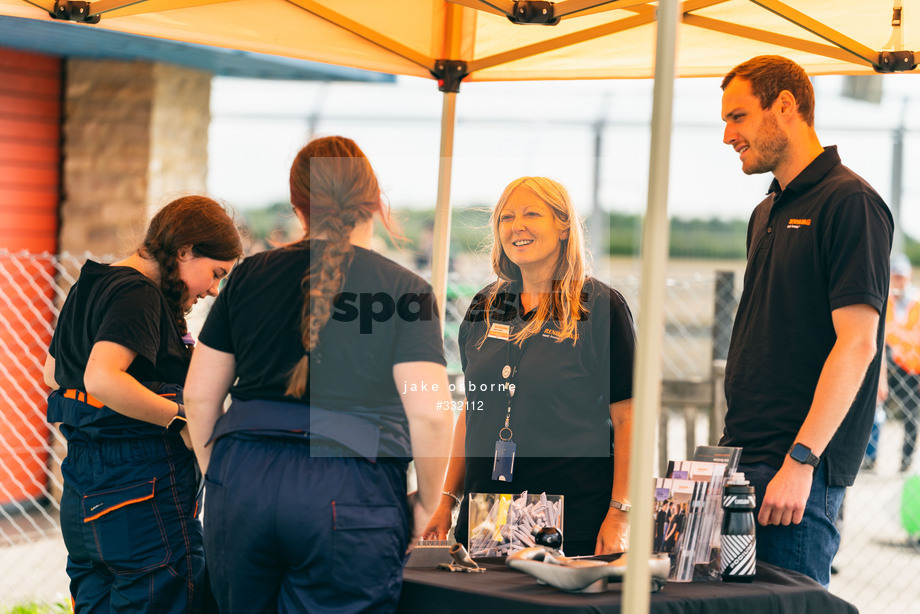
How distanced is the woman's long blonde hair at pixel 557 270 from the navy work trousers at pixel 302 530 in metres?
0.69

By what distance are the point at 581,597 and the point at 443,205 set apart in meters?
1.80

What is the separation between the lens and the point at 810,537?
2.14m

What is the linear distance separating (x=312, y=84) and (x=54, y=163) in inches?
89.9

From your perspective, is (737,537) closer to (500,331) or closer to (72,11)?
(500,331)

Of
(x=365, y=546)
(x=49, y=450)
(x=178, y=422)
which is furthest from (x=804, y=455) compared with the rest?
(x=49, y=450)

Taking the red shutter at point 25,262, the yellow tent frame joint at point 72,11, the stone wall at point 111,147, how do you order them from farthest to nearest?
the stone wall at point 111,147
the red shutter at point 25,262
the yellow tent frame joint at point 72,11

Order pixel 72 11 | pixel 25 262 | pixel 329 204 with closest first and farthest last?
pixel 329 204, pixel 72 11, pixel 25 262

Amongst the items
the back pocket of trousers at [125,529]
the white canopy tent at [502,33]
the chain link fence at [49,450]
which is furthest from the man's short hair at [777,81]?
the chain link fence at [49,450]

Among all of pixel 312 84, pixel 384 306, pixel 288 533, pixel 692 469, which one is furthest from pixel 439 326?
pixel 312 84

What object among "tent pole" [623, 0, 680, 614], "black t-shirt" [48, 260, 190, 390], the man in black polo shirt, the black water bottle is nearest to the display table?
the black water bottle

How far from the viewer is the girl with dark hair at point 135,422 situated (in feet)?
7.76

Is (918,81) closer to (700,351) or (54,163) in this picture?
(700,351)

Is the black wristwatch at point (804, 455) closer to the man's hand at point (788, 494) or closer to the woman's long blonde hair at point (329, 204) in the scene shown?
the man's hand at point (788, 494)

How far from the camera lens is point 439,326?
1.82 metres
